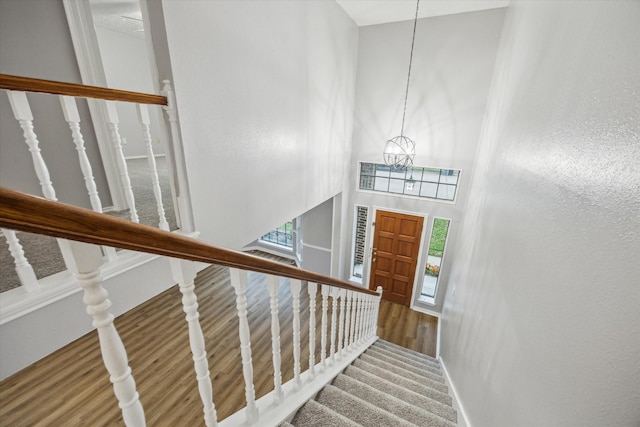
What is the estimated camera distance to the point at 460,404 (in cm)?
206

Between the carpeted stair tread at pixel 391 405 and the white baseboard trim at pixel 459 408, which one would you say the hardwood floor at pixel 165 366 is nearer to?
the carpeted stair tread at pixel 391 405

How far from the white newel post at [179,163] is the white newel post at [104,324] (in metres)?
1.49

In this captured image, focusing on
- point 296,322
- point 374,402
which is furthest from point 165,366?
point 296,322

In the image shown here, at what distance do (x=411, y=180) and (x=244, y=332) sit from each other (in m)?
4.51

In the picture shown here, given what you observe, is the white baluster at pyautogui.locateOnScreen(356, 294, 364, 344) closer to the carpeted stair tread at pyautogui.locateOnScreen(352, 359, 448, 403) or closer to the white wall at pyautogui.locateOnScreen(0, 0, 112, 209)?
the carpeted stair tread at pyautogui.locateOnScreen(352, 359, 448, 403)

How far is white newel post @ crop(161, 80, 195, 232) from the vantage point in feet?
5.66

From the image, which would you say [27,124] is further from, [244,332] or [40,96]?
[40,96]

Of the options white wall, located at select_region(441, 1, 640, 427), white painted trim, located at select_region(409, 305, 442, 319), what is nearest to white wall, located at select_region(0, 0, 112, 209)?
white wall, located at select_region(441, 1, 640, 427)

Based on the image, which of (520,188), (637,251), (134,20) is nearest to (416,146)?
(520,188)

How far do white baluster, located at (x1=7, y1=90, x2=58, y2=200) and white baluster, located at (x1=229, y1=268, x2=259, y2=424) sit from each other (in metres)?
1.02

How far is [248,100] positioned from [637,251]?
2493 mm

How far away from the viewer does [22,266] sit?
116 centimetres

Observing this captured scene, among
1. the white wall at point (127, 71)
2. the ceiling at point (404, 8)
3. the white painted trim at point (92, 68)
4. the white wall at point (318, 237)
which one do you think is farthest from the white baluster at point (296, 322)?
the white wall at point (127, 71)

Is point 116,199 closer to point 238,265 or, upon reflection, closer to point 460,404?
point 238,265
